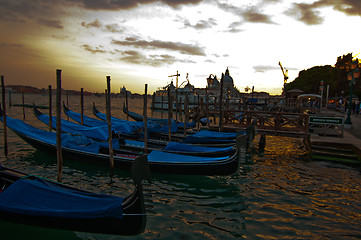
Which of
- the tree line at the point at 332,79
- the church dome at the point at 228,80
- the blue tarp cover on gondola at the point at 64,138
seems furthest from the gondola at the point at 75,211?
the church dome at the point at 228,80

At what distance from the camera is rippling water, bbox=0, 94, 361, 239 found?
4.86 meters

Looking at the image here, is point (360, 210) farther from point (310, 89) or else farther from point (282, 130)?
point (310, 89)

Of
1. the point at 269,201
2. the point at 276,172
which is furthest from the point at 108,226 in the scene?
the point at 276,172

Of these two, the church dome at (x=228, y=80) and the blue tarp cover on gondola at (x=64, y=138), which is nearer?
the blue tarp cover on gondola at (x=64, y=138)

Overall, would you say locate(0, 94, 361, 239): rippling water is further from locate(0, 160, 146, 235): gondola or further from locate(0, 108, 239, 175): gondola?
locate(0, 160, 146, 235): gondola

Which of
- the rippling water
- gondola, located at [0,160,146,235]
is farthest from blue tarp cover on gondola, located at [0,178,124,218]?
the rippling water

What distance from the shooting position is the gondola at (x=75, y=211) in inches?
150

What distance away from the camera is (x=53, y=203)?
3.99m

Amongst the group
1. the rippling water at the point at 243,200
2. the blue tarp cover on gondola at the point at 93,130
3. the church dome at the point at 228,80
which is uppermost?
the church dome at the point at 228,80

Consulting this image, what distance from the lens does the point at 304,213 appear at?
566 cm

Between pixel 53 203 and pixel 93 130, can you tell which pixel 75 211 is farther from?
pixel 93 130

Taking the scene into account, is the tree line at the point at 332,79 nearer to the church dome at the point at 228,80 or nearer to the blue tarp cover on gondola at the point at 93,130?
the church dome at the point at 228,80

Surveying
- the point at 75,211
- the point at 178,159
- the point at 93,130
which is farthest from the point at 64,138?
the point at 75,211

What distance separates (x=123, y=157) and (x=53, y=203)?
13.6 feet
